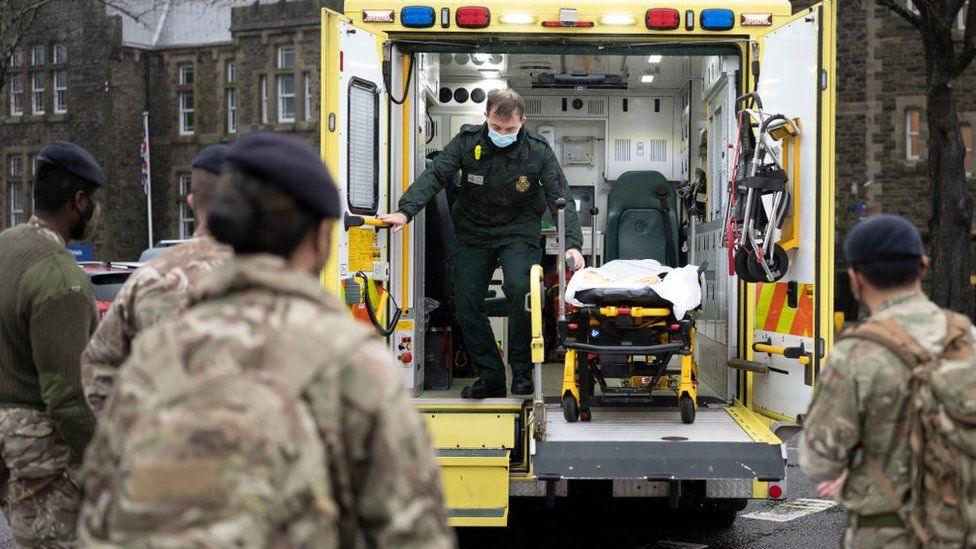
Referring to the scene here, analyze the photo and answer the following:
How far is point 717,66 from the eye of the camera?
7.51 m

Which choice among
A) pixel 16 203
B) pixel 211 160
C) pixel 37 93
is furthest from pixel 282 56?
pixel 211 160

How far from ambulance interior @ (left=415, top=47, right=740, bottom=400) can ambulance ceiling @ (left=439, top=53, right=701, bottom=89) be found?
10 millimetres

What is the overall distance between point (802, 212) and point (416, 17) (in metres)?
2.27

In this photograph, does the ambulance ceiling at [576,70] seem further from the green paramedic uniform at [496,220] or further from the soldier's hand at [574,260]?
the soldier's hand at [574,260]

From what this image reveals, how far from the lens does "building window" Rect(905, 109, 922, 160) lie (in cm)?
2352

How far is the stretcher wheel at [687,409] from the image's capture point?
5934mm

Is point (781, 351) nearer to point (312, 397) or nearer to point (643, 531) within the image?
point (643, 531)

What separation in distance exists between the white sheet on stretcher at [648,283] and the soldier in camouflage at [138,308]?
10.1 feet

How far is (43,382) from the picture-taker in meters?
3.34

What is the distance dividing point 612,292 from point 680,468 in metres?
1.14

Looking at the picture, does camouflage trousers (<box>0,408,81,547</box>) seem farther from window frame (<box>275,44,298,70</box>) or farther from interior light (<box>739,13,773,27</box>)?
window frame (<box>275,44,298,70</box>)

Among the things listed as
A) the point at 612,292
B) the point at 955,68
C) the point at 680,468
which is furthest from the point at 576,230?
the point at 955,68

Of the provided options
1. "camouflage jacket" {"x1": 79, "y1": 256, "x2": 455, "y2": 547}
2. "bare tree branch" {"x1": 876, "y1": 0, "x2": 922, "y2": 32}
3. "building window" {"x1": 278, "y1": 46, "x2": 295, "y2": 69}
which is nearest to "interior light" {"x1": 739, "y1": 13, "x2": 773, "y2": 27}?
"camouflage jacket" {"x1": 79, "y1": 256, "x2": 455, "y2": 547}

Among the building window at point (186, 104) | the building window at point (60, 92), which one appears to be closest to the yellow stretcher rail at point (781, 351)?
the building window at point (186, 104)
